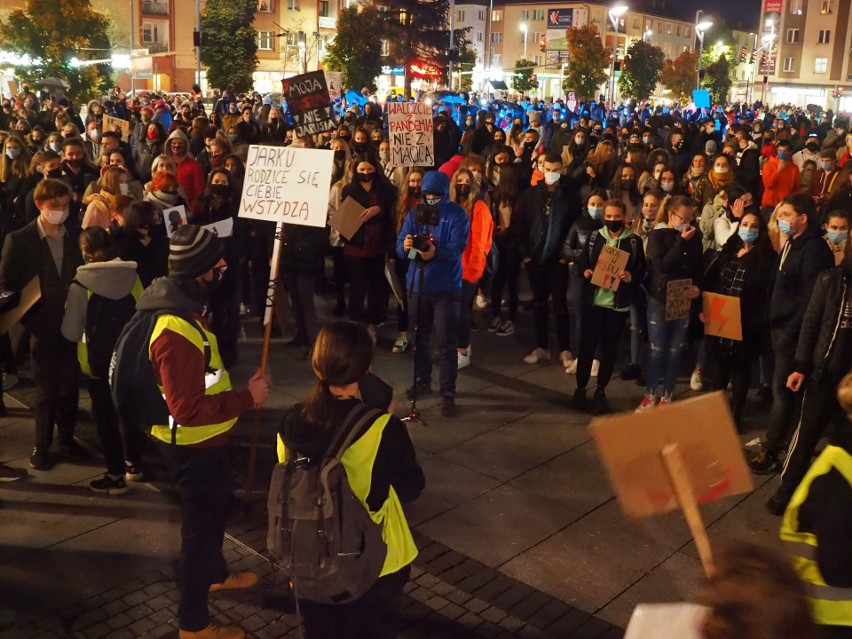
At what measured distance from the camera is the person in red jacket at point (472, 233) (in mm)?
8453

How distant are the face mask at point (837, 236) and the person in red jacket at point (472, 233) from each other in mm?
3012

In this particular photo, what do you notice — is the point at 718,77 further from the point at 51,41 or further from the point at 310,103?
the point at 310,103

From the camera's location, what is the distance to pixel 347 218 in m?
9.04

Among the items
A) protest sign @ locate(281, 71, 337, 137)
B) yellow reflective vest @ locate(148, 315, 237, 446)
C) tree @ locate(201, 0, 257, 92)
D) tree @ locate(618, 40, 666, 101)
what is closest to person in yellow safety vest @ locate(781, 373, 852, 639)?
yellow reflective vest @ locate(148, 315, 237, 446)

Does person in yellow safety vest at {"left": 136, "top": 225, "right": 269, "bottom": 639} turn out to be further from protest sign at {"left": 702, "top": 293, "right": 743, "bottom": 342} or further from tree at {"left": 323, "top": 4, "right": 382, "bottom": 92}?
tree at {"left": 323, "top": 4, "right": 382, "bottom": 92}

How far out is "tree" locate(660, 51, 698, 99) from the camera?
99250 millimetres

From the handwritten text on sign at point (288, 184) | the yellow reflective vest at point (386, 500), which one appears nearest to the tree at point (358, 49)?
the handwritten text on sign at point (288, 184)

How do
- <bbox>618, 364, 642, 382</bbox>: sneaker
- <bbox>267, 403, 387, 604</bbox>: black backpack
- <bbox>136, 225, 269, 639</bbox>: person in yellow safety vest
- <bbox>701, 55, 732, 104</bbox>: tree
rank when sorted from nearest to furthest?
1. <bbox>267, 403, 387, 604</bbox>: black backpack
2. <bbox>136, 225, 269, 639</bbox>: person in yellow safety vest
3. <bbox>618, 364, 642, 382</bbox>: sneaker
4. <bbox>701, 55, 732, 104</bbox>: tree

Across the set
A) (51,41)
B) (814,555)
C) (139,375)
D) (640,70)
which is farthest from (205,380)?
(640,70)

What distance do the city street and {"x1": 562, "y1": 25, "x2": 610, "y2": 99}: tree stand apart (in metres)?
75.9

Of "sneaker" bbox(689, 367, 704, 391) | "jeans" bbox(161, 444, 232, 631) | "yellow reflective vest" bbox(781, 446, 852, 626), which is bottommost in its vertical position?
"sneaker" bbox(689, 367, 704, 391)

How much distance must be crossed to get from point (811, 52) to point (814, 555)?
97.7 m

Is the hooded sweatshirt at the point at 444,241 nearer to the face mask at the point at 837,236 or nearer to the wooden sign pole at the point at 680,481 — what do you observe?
the face mask at the point at 837,236

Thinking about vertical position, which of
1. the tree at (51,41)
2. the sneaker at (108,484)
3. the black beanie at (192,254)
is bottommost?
the sneaker at (108,484)
